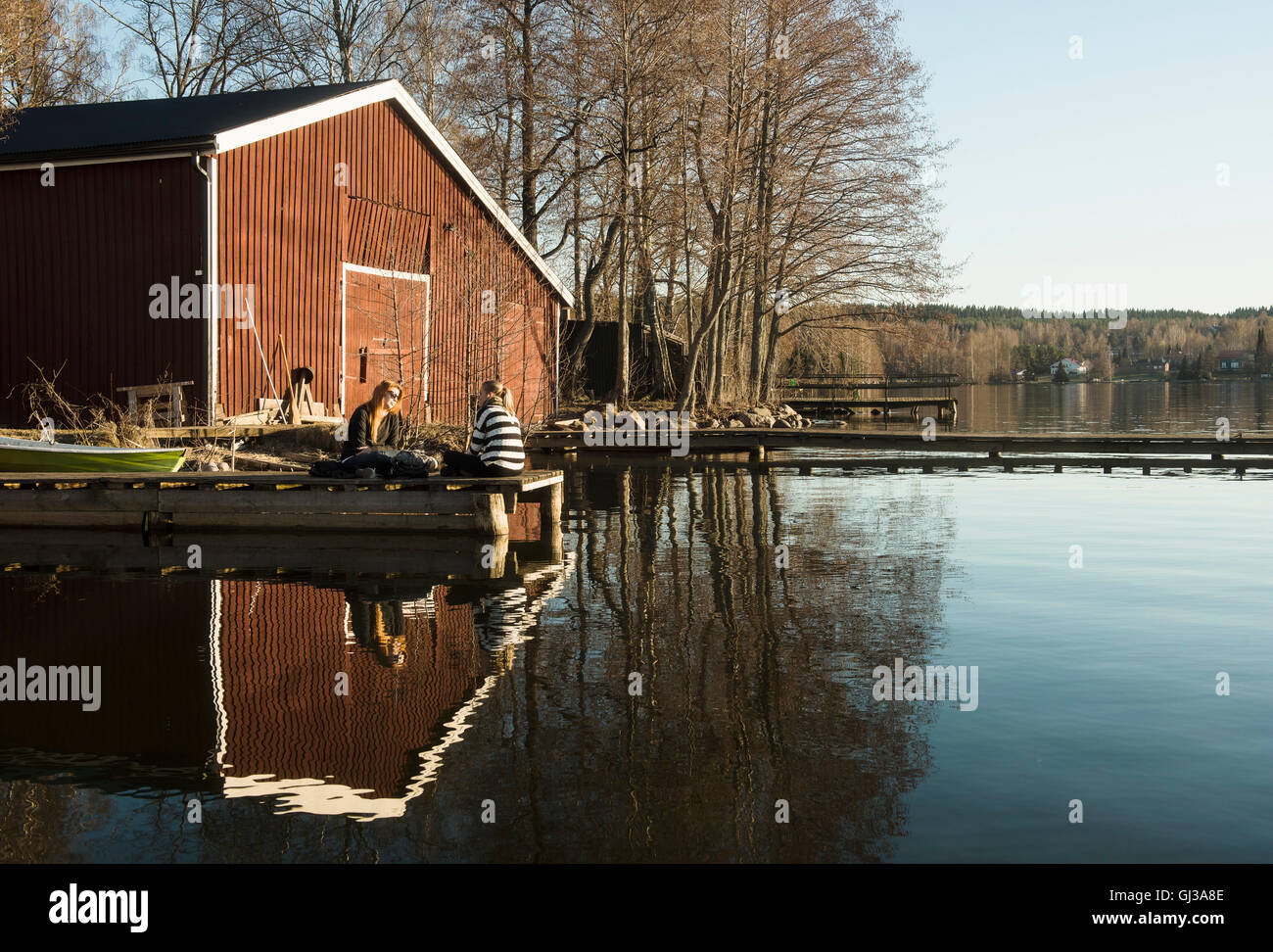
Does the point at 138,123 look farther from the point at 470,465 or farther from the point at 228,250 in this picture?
the point at 470,465

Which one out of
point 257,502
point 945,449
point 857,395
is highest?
point 857,395

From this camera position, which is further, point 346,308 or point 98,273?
point 346,308

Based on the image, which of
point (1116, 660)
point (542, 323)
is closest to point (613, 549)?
point (1116, 660)

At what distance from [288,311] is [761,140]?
20907 mm

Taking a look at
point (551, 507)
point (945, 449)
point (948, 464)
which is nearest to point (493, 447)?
point (551, 507)

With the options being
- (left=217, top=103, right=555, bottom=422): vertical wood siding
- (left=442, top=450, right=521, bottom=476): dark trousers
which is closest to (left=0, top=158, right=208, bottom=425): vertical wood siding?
(left=217, top=103, right=555, bottom=422): vertical wood siding

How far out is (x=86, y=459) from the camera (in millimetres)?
14836

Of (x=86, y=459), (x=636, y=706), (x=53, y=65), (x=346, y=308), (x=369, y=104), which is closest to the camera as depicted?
(x=636, y=706)

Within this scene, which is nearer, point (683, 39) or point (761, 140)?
point (683, 39)

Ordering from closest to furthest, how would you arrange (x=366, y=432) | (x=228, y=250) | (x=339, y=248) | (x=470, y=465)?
(x=470, y=465) < (x=366, y=432) < (x=228, y=250) < (x=339, y=248)

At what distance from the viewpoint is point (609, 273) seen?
4184 cm

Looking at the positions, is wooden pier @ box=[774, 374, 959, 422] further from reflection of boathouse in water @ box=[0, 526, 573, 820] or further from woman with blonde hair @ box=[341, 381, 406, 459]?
reflection of boathouse in water @ box=[0, 526, 573, 820]

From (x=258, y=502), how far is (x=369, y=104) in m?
12.2
